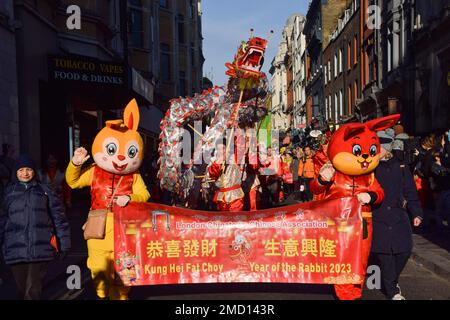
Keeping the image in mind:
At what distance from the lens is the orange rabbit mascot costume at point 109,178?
4988 millimetres

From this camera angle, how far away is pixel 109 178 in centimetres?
513

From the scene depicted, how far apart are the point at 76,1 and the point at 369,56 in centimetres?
1819

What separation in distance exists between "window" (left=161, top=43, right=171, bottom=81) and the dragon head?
89.7 ft

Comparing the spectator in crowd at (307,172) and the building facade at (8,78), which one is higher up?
the building facade at (8,78)

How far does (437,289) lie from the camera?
5902mm

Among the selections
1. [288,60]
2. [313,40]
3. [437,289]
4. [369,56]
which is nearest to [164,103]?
[369,56]

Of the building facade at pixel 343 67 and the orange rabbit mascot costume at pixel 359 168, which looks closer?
the orange rabbit mascot costume at pixel 359 168

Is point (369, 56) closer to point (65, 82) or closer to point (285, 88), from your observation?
point (65, 82)

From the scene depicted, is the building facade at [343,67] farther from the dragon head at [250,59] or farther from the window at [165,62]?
the dragon head at [250,59]

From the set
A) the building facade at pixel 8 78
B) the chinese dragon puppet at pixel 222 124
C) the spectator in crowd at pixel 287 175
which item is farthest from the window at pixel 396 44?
the building facade at pixel 8 78

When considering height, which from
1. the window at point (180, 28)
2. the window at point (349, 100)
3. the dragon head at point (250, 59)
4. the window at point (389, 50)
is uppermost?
the window at point (180, 28)

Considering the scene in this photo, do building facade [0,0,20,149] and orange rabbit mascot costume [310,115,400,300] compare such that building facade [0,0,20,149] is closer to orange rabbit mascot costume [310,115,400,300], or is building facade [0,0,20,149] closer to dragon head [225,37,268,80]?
dragon head [225,37,268,80]

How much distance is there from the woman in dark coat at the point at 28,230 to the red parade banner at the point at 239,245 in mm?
629

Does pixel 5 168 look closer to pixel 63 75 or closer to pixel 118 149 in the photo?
pixel 63 75
